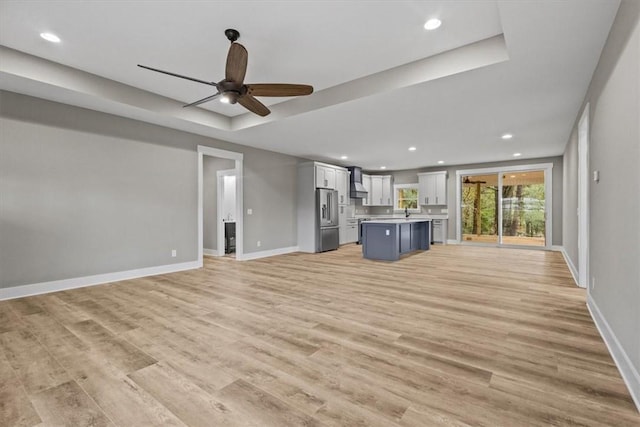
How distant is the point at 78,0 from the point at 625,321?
470 cm

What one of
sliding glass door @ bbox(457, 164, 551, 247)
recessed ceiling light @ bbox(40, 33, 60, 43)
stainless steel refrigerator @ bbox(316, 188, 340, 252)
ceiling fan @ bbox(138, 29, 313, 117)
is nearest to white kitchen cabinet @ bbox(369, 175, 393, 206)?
sliding glass door @ bbox(457, 164, 551, 247)

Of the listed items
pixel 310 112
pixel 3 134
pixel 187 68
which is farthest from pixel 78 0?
pixel 310 112

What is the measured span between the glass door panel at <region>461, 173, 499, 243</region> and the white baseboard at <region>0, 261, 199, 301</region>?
27.0ft

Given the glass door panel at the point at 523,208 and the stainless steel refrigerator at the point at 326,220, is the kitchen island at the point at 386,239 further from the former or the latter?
the glass door panel at the point at 523,208

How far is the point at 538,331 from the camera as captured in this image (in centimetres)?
263

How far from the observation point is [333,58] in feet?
11.0

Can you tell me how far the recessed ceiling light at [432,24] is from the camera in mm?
2662

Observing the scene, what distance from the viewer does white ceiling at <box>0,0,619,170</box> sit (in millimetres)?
2508

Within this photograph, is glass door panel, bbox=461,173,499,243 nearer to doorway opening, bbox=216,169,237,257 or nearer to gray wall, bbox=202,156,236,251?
doorway opening, bbox=216,169,237,257

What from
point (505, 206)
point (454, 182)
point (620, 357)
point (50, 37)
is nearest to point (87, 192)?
point (50, 37)

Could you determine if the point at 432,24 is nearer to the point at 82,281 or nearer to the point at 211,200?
the point at 82,281

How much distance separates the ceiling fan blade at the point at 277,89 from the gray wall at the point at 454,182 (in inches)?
310

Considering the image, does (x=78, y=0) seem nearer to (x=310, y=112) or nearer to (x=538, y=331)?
(x=310, y=112)

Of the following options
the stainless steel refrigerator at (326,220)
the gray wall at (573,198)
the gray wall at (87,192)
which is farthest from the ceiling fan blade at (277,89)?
the stainless steel refrigerator at (326,220)
